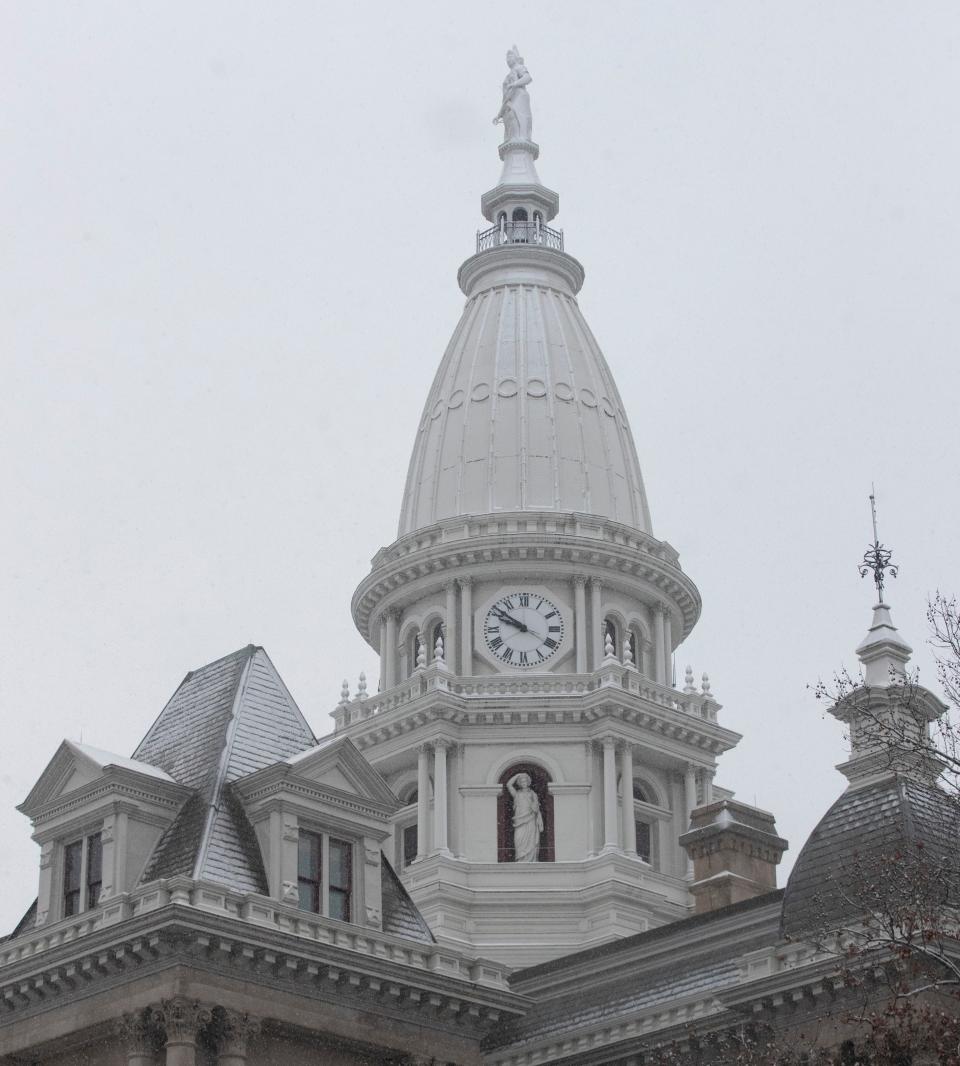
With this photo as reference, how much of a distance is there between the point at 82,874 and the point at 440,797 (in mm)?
29322

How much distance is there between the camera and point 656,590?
84125mm

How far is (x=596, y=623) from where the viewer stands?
267 feet

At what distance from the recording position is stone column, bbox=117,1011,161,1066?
45875 millimetres

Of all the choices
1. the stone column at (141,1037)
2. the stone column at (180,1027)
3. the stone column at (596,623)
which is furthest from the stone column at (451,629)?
the stone column at (180,1027)

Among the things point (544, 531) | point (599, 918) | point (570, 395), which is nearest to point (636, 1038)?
point (599, 918)

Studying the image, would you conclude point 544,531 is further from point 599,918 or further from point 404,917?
point 404,917

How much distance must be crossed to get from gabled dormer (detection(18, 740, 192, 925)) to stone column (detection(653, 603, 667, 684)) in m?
34.0

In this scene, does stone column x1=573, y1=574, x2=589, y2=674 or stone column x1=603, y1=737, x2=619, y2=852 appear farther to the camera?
stone column x1=573, y1=574, x2=589, y2=674

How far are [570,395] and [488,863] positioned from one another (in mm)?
17268

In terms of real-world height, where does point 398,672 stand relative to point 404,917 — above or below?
above

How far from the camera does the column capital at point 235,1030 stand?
46.1 meters

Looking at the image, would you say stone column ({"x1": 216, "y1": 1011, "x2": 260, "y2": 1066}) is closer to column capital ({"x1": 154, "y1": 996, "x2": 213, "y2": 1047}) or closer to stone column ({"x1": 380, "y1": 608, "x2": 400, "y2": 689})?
column capital ({"x1": 154, "y1": 996, "x2": 213, "y2": 1047})

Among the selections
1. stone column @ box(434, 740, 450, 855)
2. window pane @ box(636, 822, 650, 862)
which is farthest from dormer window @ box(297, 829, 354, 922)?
window pane @ box(636, 822, 650, 862)

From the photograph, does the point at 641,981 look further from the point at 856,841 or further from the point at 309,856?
the point at 309,856
